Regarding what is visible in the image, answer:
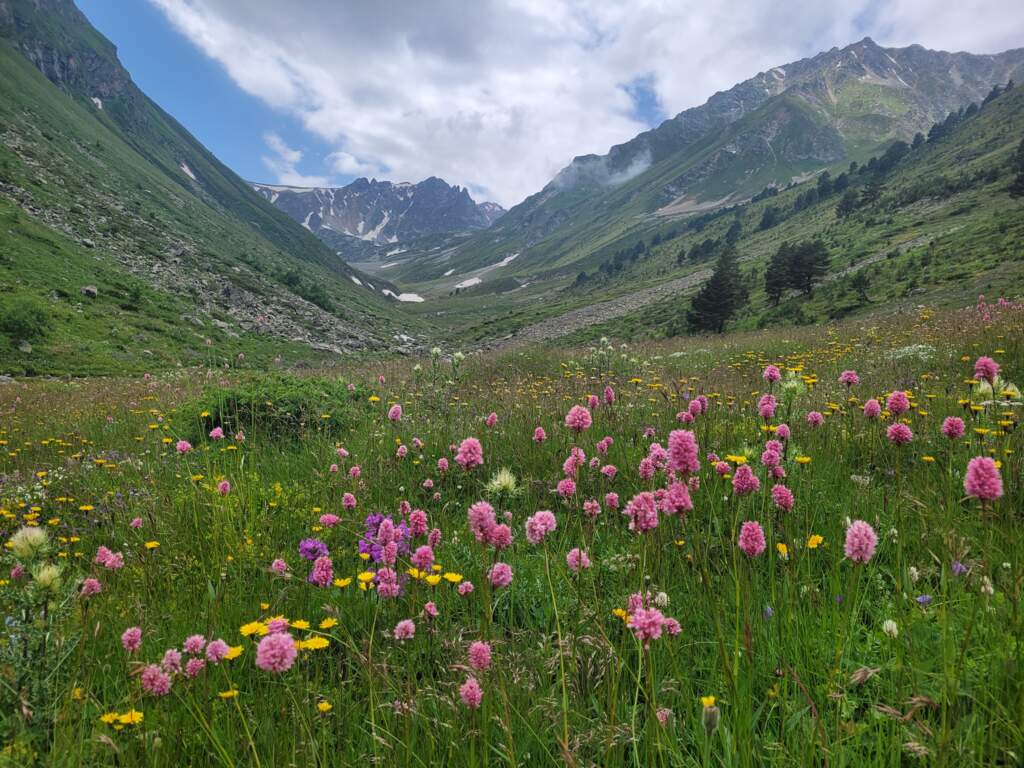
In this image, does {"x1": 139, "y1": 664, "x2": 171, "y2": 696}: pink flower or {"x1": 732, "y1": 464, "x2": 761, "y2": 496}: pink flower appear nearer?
{"x1": 139, "y1": 664, "x2": 171, "y2": 696}: pink flower

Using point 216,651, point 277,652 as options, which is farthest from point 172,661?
point 277,652

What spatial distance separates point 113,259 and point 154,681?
150 feet

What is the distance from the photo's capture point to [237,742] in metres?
1.92

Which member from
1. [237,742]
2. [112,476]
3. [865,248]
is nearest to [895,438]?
[237,742]

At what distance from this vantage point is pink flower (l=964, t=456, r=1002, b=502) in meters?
1.73

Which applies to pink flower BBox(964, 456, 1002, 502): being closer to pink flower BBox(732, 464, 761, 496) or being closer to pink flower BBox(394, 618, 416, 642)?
pink flower BBox(732, 464, 761, 496)

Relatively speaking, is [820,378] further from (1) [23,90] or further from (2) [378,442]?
(1) [23,90]

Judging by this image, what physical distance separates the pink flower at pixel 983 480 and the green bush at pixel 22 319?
30.0 meters

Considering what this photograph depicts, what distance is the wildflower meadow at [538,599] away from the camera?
1687mm

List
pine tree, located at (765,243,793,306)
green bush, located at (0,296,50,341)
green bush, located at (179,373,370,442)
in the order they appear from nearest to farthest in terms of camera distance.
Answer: green bush, located at (179,373,370,442), green bush, located at (0,296,50,341), pine tree, located at (765,243,793,306)

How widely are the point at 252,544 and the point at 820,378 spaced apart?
9791 mm

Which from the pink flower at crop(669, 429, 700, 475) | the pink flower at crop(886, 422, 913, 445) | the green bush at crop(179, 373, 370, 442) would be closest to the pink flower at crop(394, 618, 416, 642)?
the pink flower at crop(669, 429, 700, 475)

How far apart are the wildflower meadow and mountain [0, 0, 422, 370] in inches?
457

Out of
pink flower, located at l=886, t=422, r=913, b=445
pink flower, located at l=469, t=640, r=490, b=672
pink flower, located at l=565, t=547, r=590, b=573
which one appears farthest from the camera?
pink flower, located at l=886, t=422, r=913, b=445
